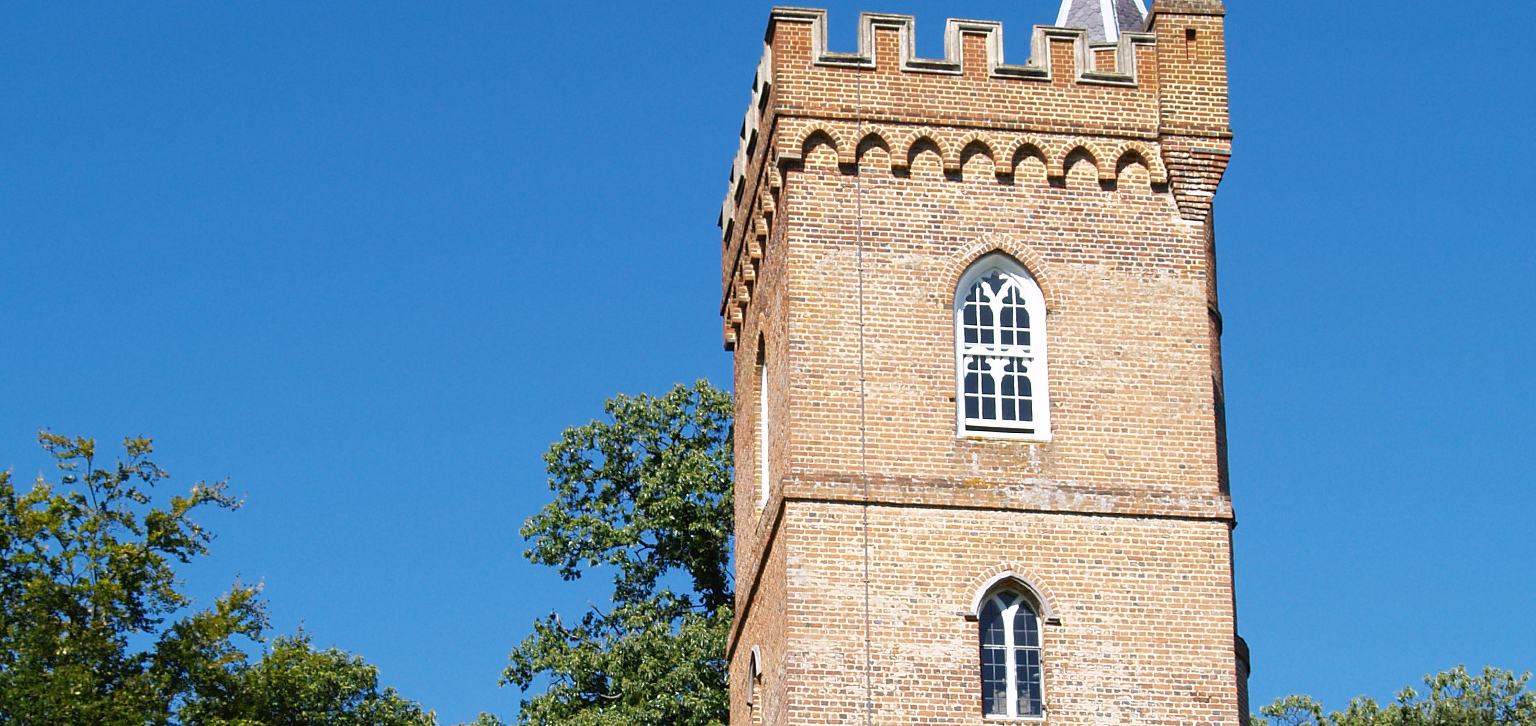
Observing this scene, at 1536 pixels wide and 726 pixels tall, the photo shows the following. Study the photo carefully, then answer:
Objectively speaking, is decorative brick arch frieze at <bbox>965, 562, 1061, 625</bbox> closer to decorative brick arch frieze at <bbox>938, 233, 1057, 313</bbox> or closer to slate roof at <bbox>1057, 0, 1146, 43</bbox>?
decorative brick arch frieze at <bbox>938, 233, 1057, 313</bbox>

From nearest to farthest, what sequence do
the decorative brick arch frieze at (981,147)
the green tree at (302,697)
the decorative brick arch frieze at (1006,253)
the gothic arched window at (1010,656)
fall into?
the gothic arched window at (1010,656) < the decorative brick arch frieze at (1006,253) < the decorative brick arch frieze at (981,147) < the green tree at (302,697)

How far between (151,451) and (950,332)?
15.9 metres

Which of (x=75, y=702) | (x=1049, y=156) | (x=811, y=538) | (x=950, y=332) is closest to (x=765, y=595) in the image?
(x=811, y=538)

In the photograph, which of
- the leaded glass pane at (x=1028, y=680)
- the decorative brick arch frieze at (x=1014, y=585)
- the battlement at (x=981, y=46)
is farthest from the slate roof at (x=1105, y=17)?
the leaded glass pane at (x=1028, y=680)

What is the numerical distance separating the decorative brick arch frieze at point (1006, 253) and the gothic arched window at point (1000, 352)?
94 millimetres

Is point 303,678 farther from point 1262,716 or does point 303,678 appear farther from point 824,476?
point 1262,716

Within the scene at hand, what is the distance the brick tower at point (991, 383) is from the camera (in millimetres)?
23609

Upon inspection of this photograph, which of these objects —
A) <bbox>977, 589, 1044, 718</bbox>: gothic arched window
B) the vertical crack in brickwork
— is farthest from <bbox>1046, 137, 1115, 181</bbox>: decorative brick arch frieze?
<bbox>977, 589, 1044, 718</bbox>: gothic arched window

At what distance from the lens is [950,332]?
24.9 meters

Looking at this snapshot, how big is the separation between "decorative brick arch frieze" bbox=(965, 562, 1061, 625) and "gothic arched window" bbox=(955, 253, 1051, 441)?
1.50 meters

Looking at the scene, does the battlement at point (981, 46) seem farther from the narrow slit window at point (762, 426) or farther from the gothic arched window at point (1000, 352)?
the narrow slit window at point (762, 426)

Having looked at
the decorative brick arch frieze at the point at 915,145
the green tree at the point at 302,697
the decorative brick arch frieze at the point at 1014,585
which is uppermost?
the decorative brick arch frieze at the point at 915,145

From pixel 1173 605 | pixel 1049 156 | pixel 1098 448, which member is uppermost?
pixel 1049 156

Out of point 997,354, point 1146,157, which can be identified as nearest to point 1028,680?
point 997,354
